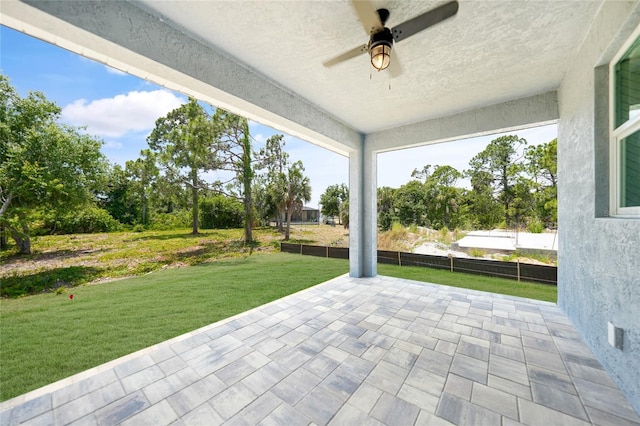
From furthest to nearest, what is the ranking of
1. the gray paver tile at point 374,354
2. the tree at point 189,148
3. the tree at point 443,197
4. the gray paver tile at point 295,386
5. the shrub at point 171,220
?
1. the tree at point 189,148
2. the shrub at point 171,220
3. the tree at point 443,197
4. the gray paver tile at point 374,354
5. the gray paver tile at point 295,386

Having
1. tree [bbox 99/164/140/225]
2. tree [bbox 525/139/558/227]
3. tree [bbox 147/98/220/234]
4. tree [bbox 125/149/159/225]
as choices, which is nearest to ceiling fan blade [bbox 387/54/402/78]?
tree [bbox 525/139/558/227]

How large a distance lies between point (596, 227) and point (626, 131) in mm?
767

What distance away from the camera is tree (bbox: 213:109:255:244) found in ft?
24.8

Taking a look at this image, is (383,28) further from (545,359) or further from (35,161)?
(35,161)

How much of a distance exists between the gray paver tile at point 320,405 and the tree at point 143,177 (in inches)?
224

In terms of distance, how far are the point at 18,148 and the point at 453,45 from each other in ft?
19.1

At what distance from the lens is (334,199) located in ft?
30.3

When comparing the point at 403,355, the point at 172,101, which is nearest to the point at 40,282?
the point at 172,101

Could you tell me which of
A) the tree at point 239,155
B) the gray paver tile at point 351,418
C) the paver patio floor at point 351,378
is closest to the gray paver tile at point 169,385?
the paver patio floor at point 351,378

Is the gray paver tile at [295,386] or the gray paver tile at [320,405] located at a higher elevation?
the gray paver tile at [320,405]

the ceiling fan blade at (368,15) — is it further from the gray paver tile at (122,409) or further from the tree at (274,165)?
the tree at (274,165)

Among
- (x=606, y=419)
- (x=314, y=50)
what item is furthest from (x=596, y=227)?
(x=314, y=50)

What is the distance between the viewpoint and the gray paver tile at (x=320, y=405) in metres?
1.33

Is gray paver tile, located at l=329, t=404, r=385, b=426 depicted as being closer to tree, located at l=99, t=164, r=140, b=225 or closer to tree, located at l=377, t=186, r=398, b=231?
tree, located at l=377, t=186, r=398, b=231
